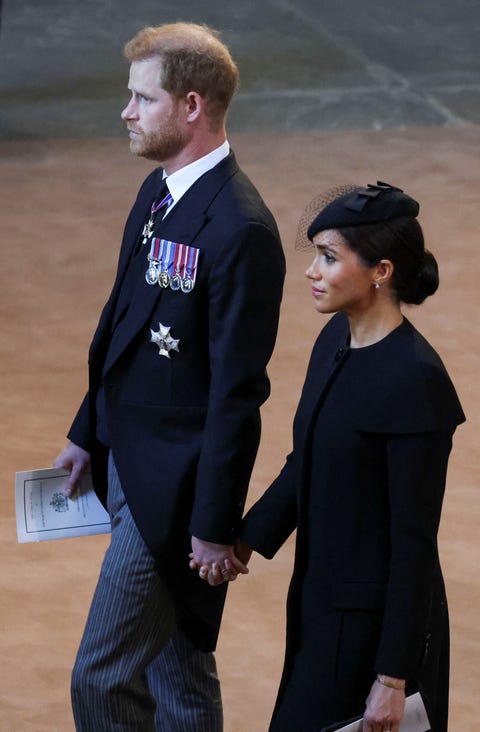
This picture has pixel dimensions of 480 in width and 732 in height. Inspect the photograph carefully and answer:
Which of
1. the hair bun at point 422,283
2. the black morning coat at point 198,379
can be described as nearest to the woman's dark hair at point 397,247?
the hair bun at point 422,283

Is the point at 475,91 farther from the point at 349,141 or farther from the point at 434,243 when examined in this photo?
the point at 434,243

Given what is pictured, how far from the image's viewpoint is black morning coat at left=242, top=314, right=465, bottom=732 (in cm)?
250

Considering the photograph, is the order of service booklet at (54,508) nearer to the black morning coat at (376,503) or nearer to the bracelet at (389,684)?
the black morning coat at (376,503)

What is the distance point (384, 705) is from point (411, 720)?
0.27 feet

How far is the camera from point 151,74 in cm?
296

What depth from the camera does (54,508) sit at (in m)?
3.30

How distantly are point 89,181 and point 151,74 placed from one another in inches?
211

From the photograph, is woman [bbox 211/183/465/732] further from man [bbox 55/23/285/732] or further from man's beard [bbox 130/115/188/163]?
man's beard [bbox 130/115/188/163]

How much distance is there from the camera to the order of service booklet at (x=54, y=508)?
325cm

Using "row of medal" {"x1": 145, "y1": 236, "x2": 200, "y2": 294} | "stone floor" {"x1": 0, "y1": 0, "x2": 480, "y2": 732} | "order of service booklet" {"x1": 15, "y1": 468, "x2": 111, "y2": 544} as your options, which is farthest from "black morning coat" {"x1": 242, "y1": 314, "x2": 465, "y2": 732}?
"stone floor" {"x1": 0, "y1": 0, "x2": 480, "y2": 732}

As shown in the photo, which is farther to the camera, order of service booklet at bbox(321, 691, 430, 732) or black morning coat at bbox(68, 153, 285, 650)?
black morning coat at bbox(68, 153, 285, 650)

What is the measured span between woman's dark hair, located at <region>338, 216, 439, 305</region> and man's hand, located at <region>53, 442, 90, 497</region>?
104 centimetres

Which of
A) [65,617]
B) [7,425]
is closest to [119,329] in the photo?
[65,617]

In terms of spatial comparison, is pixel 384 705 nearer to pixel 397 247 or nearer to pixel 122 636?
pixel 122 636
